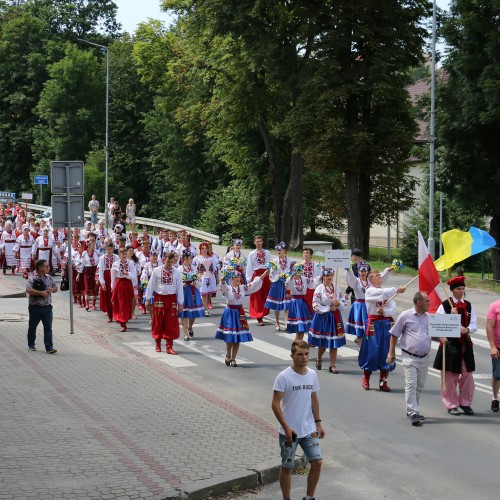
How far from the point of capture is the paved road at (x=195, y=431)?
9.52m

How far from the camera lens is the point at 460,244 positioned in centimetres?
1330

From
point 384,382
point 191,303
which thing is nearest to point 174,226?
point 191,303

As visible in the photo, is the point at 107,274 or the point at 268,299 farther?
the point at 107,274

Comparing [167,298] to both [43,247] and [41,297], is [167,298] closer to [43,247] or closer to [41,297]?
[41,297]

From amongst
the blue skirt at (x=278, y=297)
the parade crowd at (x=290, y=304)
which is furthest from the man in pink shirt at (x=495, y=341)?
the blue skirt at (x=278, y=297)

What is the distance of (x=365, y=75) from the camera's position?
33562 millimetres

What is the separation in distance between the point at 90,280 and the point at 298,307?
7.86 meters

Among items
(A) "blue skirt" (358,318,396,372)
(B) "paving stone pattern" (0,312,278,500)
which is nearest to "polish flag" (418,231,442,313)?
(A) "blue skirt" (358,318,396,372)

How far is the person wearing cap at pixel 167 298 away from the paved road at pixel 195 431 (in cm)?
44

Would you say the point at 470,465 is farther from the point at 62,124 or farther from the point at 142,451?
the point at 62,124

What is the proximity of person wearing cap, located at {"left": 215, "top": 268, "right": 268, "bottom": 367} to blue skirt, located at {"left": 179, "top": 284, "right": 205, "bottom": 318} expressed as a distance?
102 inches

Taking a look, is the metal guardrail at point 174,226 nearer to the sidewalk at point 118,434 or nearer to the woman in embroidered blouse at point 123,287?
the woman in embroidered blouse at point 123,287

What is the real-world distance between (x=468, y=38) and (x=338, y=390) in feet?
65.0

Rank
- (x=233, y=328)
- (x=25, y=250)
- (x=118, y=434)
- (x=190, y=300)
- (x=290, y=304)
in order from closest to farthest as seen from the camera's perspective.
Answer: (x=118, y=434) → (x=233, y=328) → (x=290, y=304) → (x=190, y=300) → (x=25, y=250)
